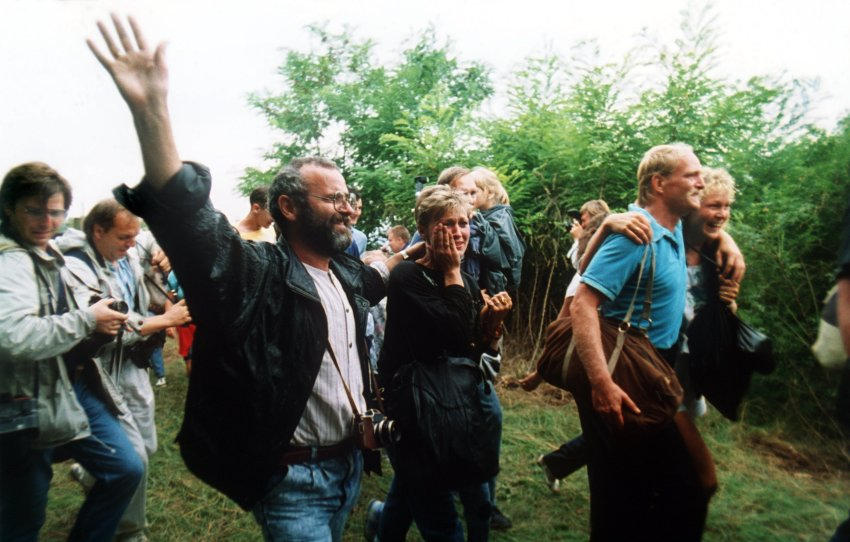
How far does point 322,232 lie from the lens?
2037 millimetres

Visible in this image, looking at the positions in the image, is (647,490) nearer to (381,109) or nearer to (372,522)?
(372,522)

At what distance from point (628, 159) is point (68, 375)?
5328mm

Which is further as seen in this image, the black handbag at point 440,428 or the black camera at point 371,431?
the black handbag at point 440,428

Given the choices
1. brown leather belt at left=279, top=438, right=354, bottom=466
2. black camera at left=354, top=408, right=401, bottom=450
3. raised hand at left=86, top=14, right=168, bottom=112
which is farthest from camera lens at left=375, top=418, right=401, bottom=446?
raised hand at left=86, top=14, right=168, bottom=112

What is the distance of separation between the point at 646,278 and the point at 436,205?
3.32 feet

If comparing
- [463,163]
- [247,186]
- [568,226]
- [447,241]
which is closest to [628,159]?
[568,226]

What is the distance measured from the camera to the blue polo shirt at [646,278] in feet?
7.66

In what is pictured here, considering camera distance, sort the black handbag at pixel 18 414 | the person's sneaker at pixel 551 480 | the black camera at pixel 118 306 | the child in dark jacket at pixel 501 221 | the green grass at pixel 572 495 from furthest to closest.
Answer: the person's sneaker at pixel 551 480 < the child in dark jacket at pixel 501 221 < the green grass at pixel 572 495 < the black camera at pixel 118 306 < the black handbag at pixel 18 414

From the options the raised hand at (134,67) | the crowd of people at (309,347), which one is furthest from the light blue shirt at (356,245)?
the raised hand at (134,67)

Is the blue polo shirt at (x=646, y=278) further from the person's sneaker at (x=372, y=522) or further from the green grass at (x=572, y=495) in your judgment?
the person's sneaker at (x=372, y=522)

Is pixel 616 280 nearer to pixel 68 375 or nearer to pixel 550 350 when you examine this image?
pixel 550 350

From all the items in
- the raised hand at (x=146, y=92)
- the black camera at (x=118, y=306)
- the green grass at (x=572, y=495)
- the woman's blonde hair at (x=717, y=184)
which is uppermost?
the raised hand at (x=146, y=92)

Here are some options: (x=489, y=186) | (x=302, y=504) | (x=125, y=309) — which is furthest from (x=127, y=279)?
(x=489, y=186)

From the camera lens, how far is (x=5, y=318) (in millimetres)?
2113
